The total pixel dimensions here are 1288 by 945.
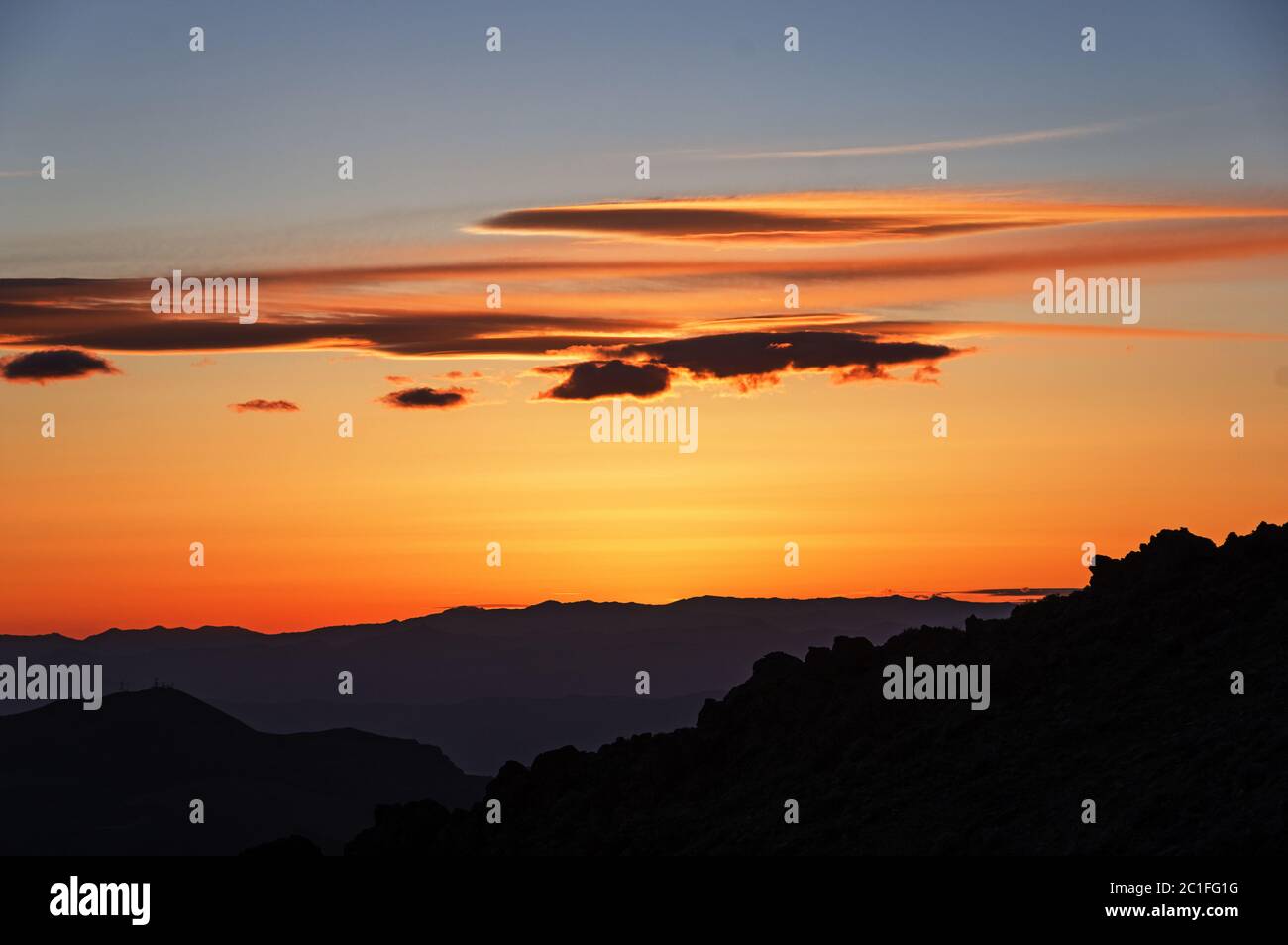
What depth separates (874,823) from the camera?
38875mm

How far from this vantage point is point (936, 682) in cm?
4634

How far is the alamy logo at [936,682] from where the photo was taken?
44.8m

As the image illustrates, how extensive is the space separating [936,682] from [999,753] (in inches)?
241

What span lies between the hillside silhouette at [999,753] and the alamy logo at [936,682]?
1.21 ft

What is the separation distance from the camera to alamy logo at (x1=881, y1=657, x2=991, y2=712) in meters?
44.8
